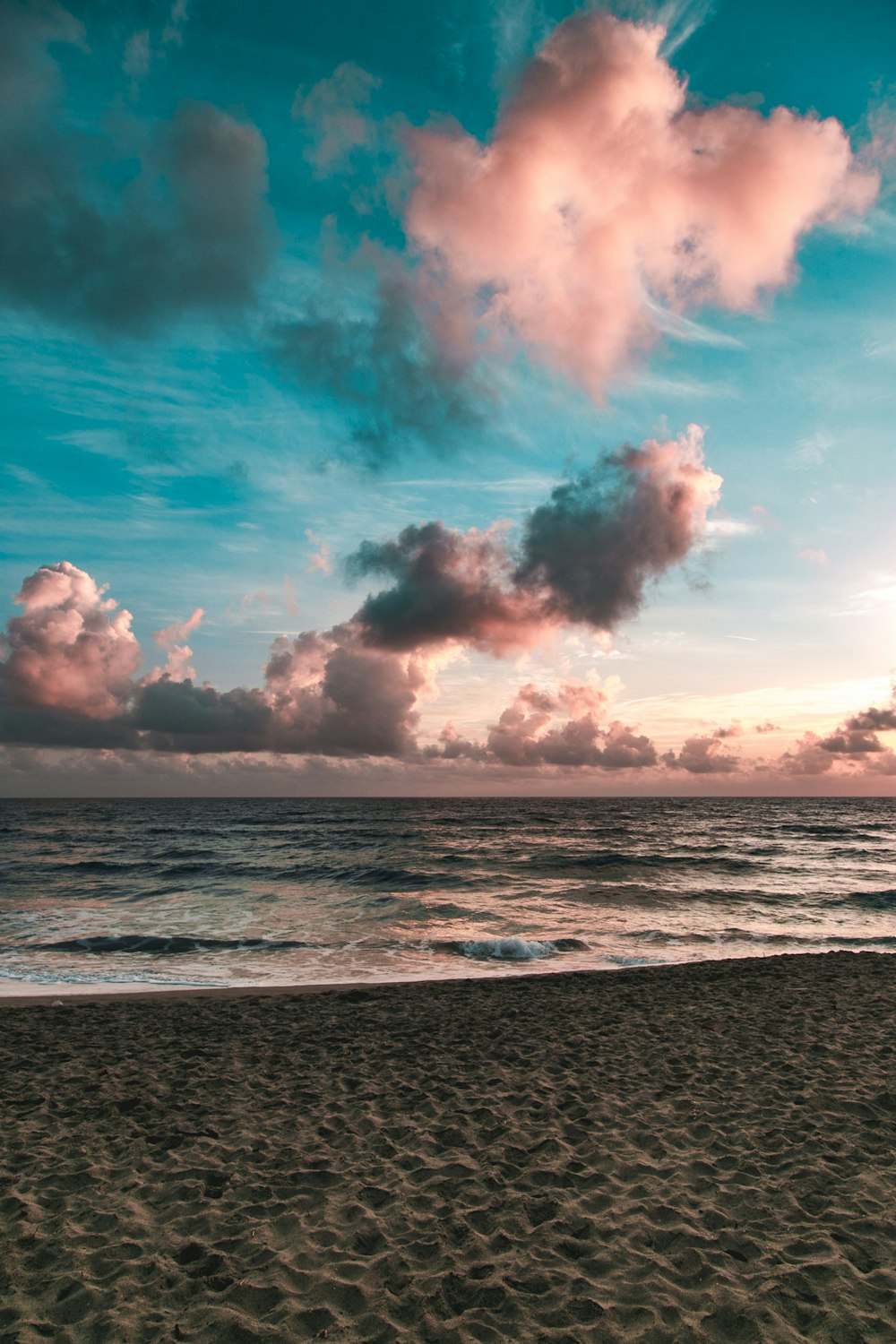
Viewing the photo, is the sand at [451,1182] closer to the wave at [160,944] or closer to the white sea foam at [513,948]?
the white sea foam at [513,948]

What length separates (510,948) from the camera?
18219 millimetres

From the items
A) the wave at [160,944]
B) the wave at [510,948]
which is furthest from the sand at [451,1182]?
the wave at [160,944]

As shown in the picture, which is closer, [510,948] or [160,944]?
[510,948]

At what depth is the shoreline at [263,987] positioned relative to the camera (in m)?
13.1

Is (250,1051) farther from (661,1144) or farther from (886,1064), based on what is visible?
(886,1064)

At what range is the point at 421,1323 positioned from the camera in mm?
4559

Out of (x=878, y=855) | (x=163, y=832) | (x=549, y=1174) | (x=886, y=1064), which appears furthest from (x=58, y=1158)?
(x=163, y=832)

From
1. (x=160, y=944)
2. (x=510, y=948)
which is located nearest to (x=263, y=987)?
(x=160, y=944)

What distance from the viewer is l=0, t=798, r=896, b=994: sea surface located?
17203 mm

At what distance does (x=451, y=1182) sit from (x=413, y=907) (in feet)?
63.3

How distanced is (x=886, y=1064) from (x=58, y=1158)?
31.4ft

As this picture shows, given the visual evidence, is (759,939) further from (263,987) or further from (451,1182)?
(451,1182)

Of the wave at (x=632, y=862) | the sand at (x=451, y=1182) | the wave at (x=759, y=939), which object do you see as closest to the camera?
the sand at (x=451, y=1182)

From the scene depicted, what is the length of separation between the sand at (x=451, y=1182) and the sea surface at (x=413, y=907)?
6441 mm
